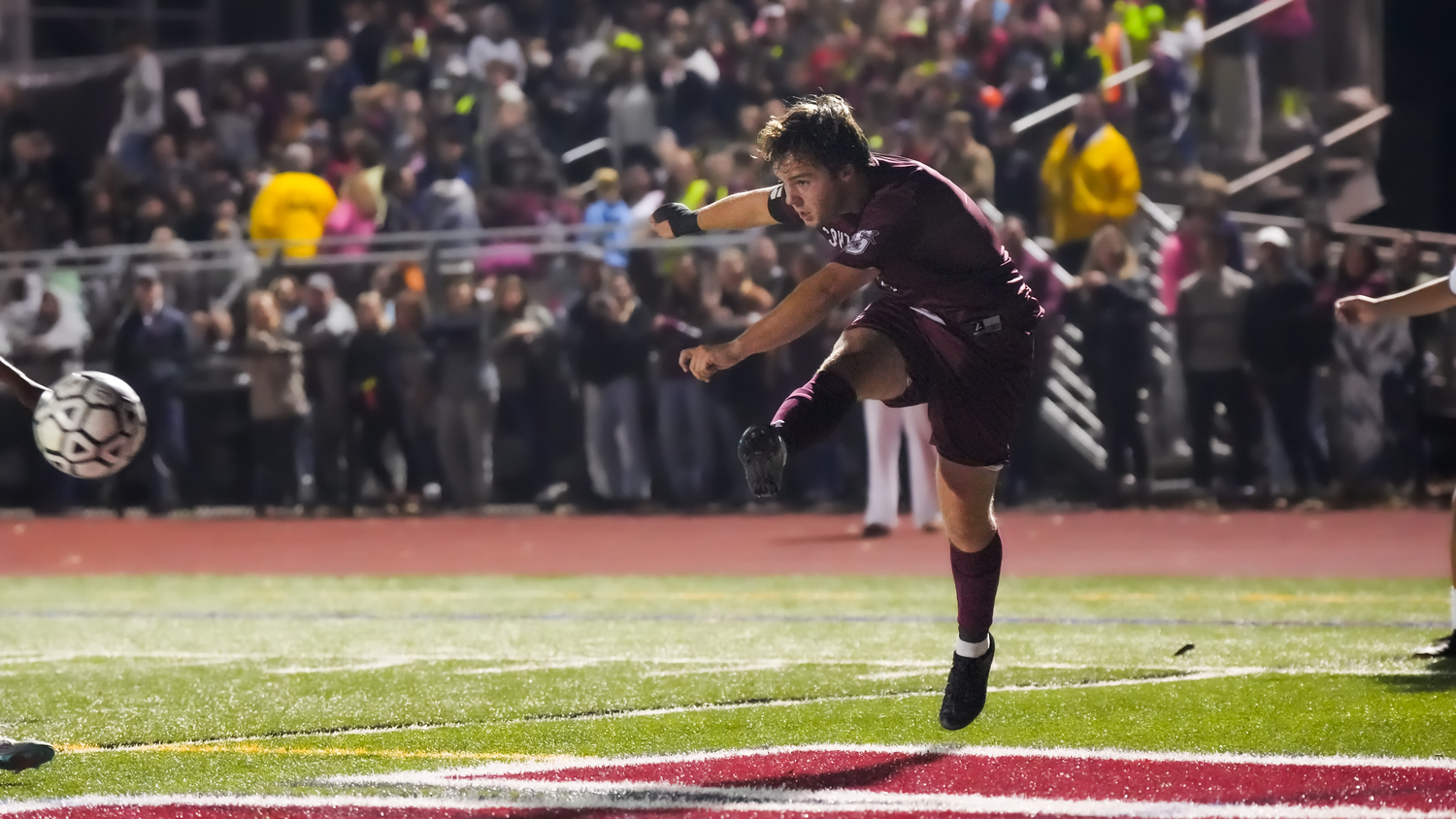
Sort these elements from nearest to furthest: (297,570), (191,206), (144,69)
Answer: (297,570) → (191,206) → (144,69)

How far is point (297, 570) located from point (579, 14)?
8.51 metres

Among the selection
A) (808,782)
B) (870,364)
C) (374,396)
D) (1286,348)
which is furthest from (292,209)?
(808,782)

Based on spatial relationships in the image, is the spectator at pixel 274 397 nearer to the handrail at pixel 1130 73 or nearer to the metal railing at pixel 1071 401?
the metal railing at pixel 1071 401

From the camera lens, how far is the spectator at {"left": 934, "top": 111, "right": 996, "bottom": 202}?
1639 cm

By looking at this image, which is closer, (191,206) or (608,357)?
(608,357)

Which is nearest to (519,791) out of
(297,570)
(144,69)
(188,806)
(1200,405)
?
(188,806)

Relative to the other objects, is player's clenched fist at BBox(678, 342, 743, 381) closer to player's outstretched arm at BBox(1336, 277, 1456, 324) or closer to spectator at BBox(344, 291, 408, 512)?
player's outstretched arm at BBox(1336, 277, 1456, 324)

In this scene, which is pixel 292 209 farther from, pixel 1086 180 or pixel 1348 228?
pixel 1348 228

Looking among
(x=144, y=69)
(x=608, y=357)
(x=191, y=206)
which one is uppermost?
(x=144, y=69)

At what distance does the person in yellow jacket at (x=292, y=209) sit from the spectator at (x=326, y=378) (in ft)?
2.62

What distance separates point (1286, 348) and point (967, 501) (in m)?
9.83

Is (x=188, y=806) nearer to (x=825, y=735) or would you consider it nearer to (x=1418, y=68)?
(x=825, y=735)

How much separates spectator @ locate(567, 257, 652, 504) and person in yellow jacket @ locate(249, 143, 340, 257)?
10.5ft

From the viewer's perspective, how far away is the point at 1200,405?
1609 cm
